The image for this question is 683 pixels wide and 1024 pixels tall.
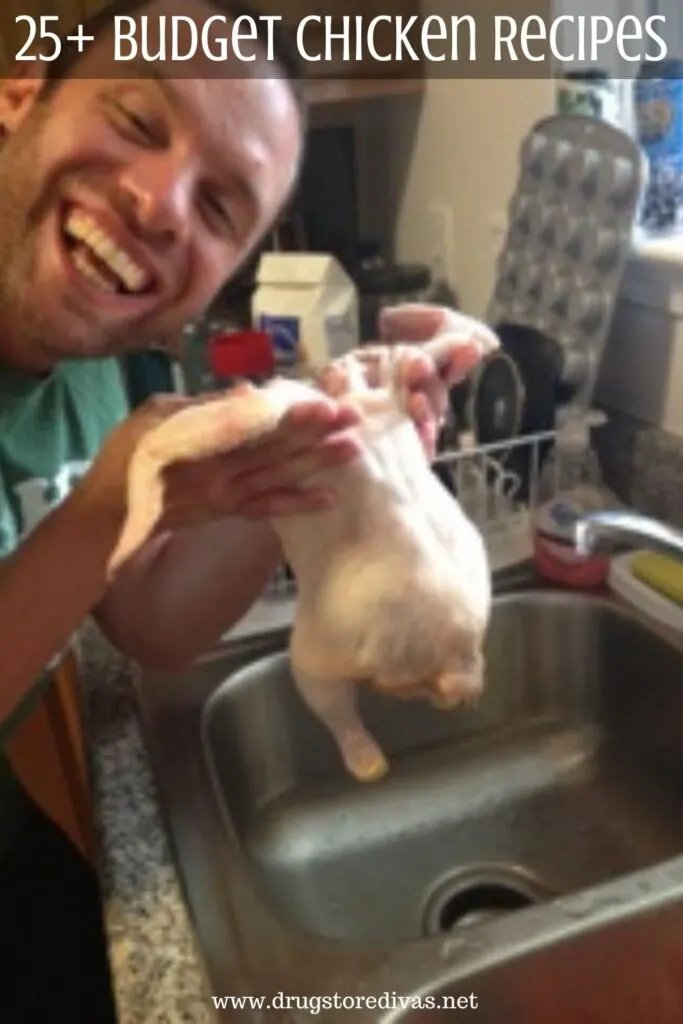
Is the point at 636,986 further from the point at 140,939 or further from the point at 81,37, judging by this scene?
the point at 81,37

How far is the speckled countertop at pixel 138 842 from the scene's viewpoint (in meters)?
0.61

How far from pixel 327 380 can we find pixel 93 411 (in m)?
0.38

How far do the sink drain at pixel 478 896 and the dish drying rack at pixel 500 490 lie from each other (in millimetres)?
306

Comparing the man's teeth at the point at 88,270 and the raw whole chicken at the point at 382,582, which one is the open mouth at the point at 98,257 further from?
the raw whole chicken at the point at 382,582

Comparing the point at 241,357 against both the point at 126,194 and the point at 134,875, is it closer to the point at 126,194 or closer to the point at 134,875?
the point at 126,194

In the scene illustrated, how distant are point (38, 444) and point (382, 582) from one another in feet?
1.44

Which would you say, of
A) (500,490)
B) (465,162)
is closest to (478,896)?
(500,490)

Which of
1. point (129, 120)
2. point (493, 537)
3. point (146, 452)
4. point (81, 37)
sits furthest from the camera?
point (493, 537)

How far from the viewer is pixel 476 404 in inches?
46.0

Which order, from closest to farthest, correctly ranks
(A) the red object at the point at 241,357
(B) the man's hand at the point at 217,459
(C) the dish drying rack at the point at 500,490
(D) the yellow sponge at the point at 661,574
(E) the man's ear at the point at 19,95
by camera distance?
(B) the man's hand at the point at 217,459
(E) the man's ear at the point at 19,95
(D) the yellow sponge at the point at 661,574
(C) the dish drying rack at the point at 500,490
(A) the red object at the point at 241,357

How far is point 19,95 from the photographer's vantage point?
87cm

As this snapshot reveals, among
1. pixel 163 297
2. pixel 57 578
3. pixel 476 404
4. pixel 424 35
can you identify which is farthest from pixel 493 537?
pixel 424 35

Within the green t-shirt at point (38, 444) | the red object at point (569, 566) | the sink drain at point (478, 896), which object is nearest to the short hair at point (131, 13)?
the green t-shirt at point (38, 444)

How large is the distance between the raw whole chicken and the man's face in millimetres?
229
